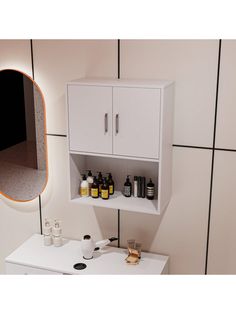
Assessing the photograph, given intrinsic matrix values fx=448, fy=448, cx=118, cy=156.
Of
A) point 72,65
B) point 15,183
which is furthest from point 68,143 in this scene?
point 15,183

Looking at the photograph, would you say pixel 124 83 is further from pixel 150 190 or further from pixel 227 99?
pixel 150 190

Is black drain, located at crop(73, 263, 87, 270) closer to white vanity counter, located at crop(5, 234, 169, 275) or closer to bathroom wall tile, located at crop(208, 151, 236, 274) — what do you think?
white vanity counter, located at crop(5, 234, 169, 275)

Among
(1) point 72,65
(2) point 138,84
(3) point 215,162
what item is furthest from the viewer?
(1) point 72,65

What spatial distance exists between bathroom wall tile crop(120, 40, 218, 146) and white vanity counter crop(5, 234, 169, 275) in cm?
97

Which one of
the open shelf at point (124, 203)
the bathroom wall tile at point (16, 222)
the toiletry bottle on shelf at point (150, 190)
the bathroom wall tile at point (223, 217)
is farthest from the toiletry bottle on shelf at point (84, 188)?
the bathroom wall tile at point (223, 217)

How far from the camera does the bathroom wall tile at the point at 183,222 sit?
3.33 meters

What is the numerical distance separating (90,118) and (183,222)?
1.09m

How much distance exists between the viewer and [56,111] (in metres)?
3.60

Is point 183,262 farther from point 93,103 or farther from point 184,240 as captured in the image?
point 93,103

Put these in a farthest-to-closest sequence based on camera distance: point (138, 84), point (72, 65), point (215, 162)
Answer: point (72, 65) < point (215, 162) < point (138, 84)

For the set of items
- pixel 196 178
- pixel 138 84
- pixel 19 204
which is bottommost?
pixel 19 204

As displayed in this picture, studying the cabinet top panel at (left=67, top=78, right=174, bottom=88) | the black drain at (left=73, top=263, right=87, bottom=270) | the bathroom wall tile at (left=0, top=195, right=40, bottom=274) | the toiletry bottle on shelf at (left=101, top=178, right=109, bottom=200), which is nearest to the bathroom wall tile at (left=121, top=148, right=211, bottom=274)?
the toiletry bottle on shelf at (left=101, top=178, right=109, bottom=200)

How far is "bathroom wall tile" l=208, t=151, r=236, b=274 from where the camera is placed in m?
3.24

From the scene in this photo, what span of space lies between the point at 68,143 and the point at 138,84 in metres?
0.70
